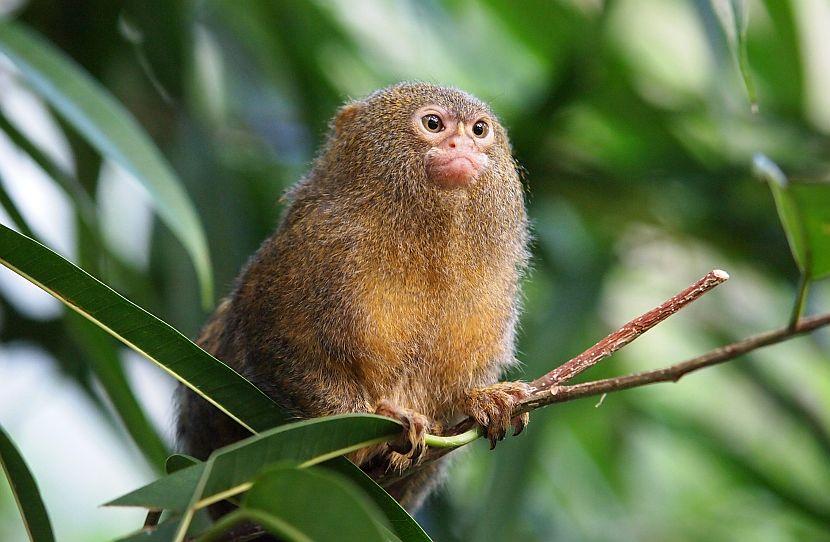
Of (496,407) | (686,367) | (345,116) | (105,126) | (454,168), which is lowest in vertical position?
(496,407)

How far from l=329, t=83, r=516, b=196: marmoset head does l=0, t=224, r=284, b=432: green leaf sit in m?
0.94

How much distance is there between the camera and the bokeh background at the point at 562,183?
3.70 m

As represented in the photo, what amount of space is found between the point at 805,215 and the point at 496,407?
954 millimetres

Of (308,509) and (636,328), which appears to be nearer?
(308,509)

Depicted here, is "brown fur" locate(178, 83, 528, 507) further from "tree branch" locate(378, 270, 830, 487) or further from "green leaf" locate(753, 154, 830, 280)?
"green leaf" locate(753, 154, 830, 280)

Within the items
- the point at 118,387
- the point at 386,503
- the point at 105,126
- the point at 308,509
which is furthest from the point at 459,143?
the point at 308,509

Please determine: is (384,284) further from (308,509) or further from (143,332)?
(308,509)

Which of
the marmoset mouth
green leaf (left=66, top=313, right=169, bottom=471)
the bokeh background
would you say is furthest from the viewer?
the bokeh background

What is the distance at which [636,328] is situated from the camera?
1821mm

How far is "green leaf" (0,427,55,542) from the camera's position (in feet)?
5.79

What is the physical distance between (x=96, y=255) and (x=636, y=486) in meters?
2.65

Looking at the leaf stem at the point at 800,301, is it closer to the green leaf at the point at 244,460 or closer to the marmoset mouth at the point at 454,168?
the green leaf at the point at 244,460

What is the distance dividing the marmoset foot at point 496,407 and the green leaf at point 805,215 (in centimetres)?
80

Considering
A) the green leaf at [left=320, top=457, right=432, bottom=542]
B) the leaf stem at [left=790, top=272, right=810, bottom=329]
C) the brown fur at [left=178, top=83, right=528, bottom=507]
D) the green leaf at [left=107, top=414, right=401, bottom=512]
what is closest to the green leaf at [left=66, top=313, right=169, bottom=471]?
the brown fur at [left=178, top=83, right=528, bottom=507]
